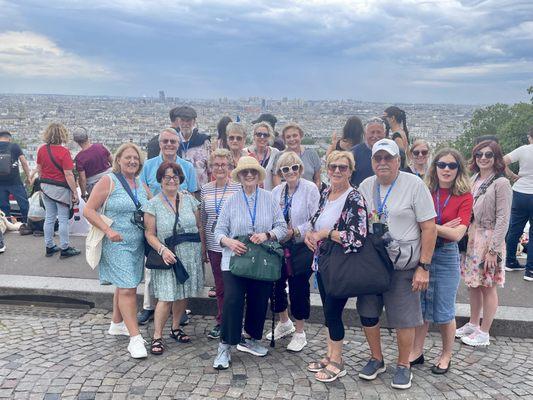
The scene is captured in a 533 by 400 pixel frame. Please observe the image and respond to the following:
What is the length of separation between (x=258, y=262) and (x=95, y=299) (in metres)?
2.46

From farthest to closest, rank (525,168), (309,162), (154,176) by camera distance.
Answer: (525,168) → (309,162) → (154,176)

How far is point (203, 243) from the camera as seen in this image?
15.5ft

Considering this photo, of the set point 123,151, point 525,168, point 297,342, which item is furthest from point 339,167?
point 525,168

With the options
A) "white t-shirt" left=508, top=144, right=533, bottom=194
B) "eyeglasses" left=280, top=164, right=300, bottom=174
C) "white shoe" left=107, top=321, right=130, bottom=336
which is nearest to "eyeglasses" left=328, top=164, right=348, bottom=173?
"eyeglasses" left=280, top=164, right=300, bottom=174

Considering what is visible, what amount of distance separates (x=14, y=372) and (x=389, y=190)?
11.0 ft

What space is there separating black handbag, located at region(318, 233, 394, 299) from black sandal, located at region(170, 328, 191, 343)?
1664 mm

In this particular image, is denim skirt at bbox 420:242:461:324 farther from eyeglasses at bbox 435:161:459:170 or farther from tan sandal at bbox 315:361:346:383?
tan sandal at bbox 315:361:346:383

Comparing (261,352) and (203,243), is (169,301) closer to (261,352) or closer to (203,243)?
(203,243)

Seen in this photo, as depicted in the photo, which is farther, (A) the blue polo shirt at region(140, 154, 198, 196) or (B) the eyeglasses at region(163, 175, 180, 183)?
(A) the blue polo shirt at region(140, 154, 198, 196)

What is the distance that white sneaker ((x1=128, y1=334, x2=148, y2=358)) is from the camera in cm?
429

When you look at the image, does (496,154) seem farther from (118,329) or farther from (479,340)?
(118,329)

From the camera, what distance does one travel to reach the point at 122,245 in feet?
14.6

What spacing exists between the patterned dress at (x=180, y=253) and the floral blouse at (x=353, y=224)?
145 cm

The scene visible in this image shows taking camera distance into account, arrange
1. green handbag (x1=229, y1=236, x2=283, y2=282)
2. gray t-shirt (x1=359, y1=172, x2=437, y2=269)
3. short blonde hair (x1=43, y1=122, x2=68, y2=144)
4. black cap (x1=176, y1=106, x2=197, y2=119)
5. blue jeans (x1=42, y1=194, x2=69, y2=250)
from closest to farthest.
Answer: gray t-shirt (x1=359, y1=172, x2=437, y2=269), green handbag (x1=229, y1=236, x2=283, y2=282), black cap (x1=176, y1=106, x2=197, y2=119), short blonde hair (x1=43, y1=122, x2=68, y2=144), blue jeans (x1=42, y1=194, x2=69, y2=250)
